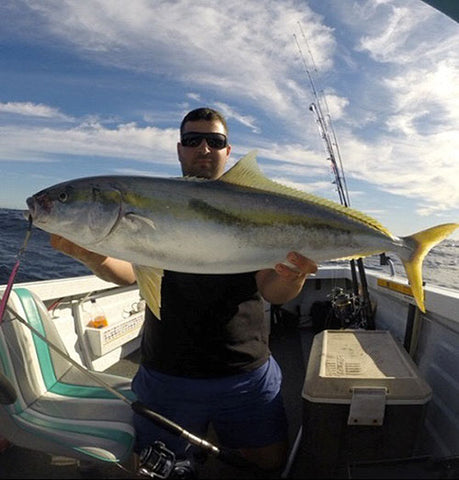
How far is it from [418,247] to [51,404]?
3.36 metres

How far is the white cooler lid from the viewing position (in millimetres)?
2979

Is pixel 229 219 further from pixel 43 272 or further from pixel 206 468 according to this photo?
pixel 43 272

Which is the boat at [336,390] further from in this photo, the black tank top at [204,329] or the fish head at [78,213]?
the fish head at [78,213]

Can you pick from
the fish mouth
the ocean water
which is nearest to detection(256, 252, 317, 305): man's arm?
the fish mouth

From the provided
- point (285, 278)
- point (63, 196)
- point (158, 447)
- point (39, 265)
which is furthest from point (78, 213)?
point (39, 265)

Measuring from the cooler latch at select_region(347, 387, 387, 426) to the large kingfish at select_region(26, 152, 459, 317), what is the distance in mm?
805

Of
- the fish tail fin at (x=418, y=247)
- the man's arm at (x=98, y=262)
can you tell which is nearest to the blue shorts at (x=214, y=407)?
the man's arm at (x=98, y=262)

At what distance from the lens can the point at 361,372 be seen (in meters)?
3.22

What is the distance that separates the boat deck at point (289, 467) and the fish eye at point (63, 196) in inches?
67.9

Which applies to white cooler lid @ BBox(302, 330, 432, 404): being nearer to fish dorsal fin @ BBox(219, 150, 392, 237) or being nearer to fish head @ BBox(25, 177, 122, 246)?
fish dorsal fin @ BBox(219, 150, 392, 237)

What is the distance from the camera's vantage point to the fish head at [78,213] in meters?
2.32

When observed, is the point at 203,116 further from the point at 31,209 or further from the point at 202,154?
the point at 31,209

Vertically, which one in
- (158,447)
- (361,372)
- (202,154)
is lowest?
(158,447)

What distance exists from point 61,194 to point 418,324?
430 centimetres
